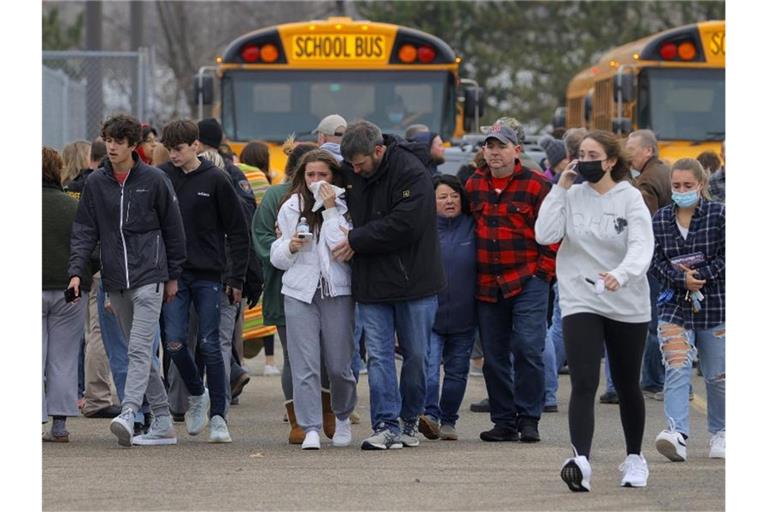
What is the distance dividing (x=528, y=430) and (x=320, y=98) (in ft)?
30.6

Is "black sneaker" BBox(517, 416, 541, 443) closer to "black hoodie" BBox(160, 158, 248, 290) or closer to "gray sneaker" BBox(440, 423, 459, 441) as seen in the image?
"gray sneaker" BBox(440, 423, 459, 441)

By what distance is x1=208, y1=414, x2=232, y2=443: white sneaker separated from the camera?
9.71 metres

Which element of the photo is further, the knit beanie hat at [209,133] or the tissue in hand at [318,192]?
the knit beanie hat at [209,133]

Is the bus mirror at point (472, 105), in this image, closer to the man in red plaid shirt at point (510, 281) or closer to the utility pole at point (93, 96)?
the utility pole at point (93, 96)

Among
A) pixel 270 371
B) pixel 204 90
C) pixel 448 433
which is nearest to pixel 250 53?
pixel 204 90

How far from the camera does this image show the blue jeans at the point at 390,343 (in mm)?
9242

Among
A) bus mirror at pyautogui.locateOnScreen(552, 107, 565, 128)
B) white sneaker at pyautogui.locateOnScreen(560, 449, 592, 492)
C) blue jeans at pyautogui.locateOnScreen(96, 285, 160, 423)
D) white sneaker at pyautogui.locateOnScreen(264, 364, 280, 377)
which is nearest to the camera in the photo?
white sneaker at pyautogui.locateOnScreen(560, 449, 592, 492)

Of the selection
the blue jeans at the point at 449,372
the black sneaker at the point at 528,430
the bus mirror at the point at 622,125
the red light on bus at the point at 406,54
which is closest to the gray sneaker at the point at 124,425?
the blue jeans at the point at 449,372

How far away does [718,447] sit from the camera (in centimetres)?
915

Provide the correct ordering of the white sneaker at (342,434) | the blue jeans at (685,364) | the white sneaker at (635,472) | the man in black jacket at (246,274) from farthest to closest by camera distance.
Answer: the man in black jacket at (246,274)
the white sneaker at (342,434)
the blue jeans at (685,364)
the white sneaker at (635,472)

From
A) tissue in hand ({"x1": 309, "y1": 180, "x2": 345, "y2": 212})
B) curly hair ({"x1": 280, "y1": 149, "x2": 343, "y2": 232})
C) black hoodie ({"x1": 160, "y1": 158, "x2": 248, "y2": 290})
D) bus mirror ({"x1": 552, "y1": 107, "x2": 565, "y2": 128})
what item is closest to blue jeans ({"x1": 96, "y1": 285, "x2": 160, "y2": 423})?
black hoodie ({"x1": 160, "y1": 158, "x2": 248, "y2": 290})

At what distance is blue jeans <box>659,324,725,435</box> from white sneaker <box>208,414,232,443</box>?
245 cm

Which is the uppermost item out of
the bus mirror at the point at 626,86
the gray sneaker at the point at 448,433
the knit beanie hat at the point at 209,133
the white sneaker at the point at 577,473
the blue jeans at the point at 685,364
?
the bus mirror at the point at 626,86

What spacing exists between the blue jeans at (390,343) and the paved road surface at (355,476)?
0.79 feet
